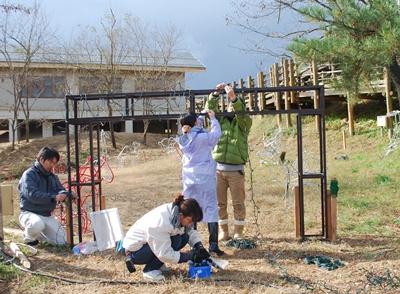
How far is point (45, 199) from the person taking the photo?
17.1 feet

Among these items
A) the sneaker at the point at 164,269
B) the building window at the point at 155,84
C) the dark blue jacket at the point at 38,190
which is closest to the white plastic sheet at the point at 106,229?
the dark blue jacket at the point at 38,190

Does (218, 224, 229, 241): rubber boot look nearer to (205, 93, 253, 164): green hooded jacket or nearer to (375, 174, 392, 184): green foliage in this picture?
(205, 93, 253, 164): green hooded jacket

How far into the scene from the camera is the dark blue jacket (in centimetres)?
521

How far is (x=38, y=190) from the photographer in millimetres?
5246

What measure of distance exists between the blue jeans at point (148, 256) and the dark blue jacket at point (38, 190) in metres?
1.66

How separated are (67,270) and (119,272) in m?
0.54

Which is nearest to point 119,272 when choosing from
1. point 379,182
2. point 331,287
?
point 331,287

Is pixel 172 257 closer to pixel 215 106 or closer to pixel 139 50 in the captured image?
pixel 215 106

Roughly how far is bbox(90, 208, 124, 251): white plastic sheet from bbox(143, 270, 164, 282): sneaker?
1.04 metres

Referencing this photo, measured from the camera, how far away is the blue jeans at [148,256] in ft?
13.4

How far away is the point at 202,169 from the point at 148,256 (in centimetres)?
110

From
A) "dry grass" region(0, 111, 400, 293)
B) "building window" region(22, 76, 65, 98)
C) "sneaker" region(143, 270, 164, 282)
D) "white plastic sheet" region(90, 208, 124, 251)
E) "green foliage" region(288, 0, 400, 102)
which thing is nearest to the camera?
"dry grass" region(0, 111, 400, 293)

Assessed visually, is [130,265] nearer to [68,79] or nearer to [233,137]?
[233,137]

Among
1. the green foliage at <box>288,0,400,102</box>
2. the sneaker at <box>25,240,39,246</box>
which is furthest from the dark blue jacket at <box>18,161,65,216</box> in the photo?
the green foliage at <box>288,0,400,102</box>
